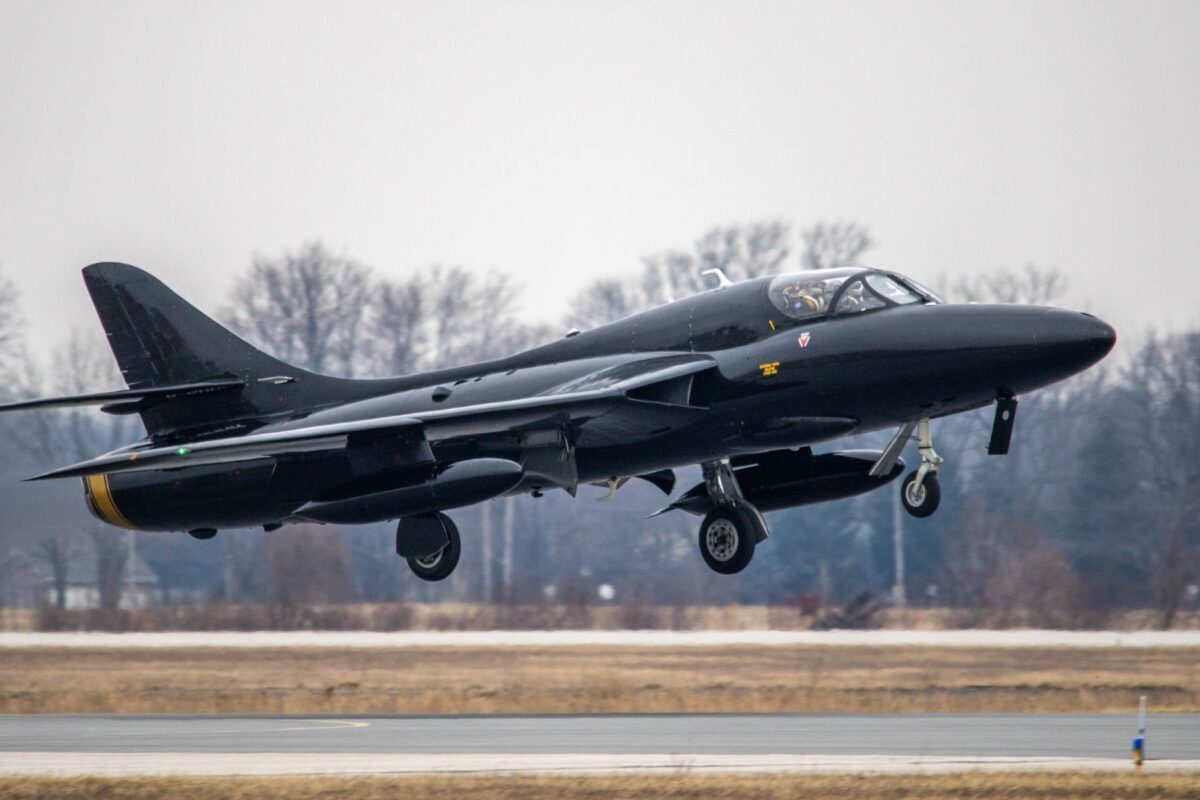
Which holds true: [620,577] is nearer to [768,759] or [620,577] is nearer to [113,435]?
[113,435]

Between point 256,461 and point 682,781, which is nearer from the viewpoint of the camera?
point 682,781

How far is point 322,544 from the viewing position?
4859cm

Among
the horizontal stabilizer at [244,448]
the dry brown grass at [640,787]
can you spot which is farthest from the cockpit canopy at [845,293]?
the dry brown grass at [640,787]

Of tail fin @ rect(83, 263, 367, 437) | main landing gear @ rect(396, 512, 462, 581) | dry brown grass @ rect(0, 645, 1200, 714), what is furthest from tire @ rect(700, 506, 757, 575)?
dry brown grass @ rect(0, 645, 1200, 714)

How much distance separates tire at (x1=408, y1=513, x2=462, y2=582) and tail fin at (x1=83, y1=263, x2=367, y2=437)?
2.75m

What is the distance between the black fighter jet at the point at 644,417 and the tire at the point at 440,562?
0.10ft

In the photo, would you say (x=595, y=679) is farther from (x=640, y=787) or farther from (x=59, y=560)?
(x=59, y=560)

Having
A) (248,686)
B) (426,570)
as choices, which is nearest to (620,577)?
(248,686)

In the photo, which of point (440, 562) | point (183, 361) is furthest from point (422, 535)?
point (183, 361)

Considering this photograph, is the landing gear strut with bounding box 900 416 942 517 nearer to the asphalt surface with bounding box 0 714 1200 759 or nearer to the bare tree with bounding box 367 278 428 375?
the asphalt surface with bounding box 0 714 1200 759

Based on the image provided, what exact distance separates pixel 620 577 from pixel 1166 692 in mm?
28030

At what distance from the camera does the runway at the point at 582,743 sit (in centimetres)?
2081

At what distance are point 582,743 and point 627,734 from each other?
131 cm

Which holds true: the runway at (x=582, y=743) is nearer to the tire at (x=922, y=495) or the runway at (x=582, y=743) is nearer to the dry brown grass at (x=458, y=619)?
the tire at (x=922, y=495)
